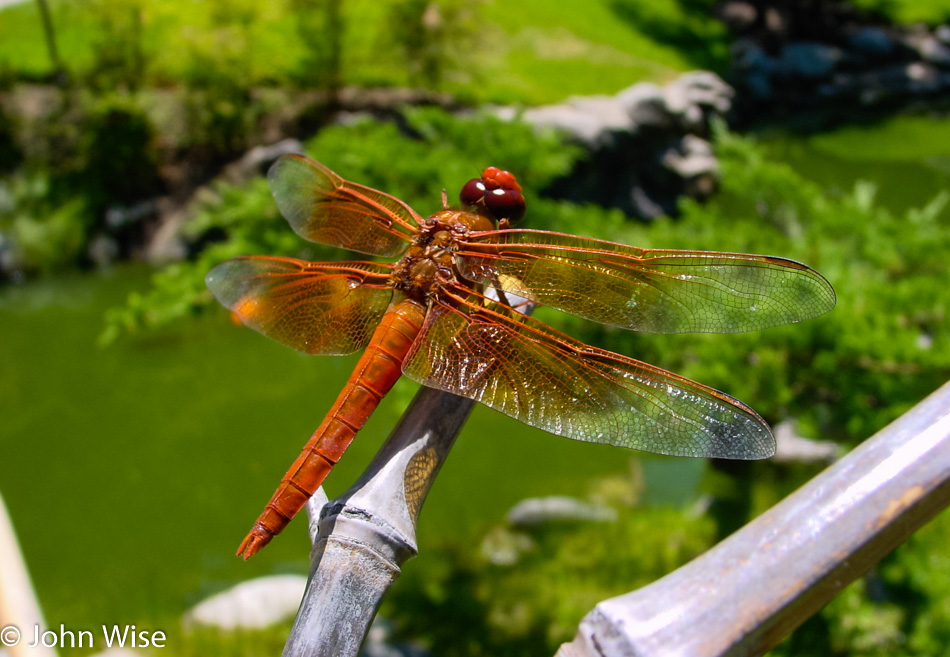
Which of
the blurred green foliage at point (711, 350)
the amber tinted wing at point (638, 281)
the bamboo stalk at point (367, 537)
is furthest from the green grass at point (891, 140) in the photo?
the bamboo stalk at point (367, 537)

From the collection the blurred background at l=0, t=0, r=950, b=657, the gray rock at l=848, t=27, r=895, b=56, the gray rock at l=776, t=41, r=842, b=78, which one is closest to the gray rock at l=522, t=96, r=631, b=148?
the blurred background at l=0, t=0, r=950, b=657

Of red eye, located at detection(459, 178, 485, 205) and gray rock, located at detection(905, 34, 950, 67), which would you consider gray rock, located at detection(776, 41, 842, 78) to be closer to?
gray rock, located at detection(905, 34, 950, 67)

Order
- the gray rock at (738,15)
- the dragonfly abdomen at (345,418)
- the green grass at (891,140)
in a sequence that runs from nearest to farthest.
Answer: the dragonfly abdomen at (345,418) → the green grass at (891,140) → the gray rock at (738,15)

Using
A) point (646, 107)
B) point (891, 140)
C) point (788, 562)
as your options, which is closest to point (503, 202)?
point (788, 562)

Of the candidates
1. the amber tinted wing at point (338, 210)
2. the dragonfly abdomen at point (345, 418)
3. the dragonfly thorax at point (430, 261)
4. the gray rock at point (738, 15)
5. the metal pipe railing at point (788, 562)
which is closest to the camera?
the metal pipe railing at point (788, 562)

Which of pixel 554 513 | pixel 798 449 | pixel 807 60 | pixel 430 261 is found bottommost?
pixel 430 261

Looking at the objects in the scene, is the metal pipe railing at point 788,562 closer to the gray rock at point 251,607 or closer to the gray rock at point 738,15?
the gray rock at point 251,607

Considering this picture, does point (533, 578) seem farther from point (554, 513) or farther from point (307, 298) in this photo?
point (307, 298)
